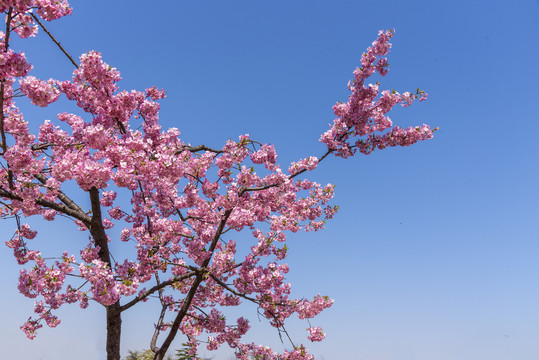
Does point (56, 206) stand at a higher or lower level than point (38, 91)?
lower

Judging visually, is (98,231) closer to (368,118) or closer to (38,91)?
(38,91)

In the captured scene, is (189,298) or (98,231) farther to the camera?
(189,298)

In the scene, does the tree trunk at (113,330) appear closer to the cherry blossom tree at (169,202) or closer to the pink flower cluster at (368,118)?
the cherry blossom tree at (169,202)

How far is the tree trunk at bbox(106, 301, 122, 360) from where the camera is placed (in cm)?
927

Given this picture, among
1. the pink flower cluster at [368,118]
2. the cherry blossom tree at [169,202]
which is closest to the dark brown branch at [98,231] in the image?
the cherry blossom tree at [169,202]

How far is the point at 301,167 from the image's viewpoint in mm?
9539

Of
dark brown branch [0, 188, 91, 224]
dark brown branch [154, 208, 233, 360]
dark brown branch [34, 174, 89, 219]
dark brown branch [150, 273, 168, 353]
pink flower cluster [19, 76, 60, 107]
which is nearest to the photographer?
pink flower cluster [19, 76, 60, 107]

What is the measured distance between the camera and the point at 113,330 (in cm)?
930

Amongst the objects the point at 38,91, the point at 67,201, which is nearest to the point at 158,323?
the point at 67,201

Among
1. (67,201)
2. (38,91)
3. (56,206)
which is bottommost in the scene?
(56,206)

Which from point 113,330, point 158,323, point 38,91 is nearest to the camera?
point 38,91

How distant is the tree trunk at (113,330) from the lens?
9.27 meters

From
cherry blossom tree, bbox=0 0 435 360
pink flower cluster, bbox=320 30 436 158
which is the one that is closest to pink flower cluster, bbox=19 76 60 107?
cherry blossom tree, bbox=0 0 435 360

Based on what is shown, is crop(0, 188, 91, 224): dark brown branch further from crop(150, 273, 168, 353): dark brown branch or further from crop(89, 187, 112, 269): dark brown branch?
crop(150, 273, 168, 353): dark brown branch
